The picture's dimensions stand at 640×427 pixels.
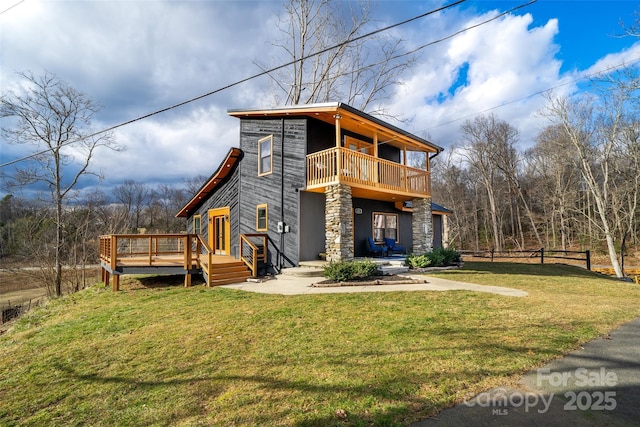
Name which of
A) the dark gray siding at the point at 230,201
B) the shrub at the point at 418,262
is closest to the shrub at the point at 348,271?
the shrub at the point at 418,262

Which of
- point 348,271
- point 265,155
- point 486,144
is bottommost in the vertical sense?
point 348,271

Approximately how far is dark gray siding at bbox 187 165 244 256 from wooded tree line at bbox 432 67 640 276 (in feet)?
62.8

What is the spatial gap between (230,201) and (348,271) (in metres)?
7.93

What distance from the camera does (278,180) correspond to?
39.3ft

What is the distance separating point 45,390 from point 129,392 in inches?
43.9

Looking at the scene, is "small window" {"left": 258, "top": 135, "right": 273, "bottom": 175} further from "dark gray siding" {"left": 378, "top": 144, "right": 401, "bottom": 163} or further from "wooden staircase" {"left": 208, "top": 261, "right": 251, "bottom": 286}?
"dark gray siding" {"left": 378, "top": 144, "right": 401, "bottom": 163}

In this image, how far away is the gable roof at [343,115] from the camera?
10594 millimetres

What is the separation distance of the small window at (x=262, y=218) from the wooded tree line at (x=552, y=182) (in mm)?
18474

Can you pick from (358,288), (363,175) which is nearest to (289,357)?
(358,288)

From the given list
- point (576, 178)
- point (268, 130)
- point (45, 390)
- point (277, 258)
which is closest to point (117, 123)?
point (268, 130)

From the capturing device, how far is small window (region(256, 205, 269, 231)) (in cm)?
1217

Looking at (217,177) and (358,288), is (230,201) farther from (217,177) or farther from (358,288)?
(358,288)

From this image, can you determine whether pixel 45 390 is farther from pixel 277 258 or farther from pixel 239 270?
pixel 277 258

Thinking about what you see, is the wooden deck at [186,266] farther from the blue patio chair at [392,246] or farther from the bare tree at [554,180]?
the bare tree at [554,180]
